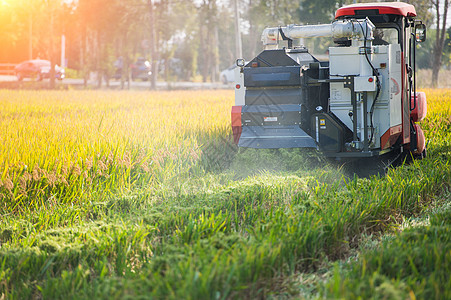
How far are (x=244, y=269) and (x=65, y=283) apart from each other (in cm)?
129

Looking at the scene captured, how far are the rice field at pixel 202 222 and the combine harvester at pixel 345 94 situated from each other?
1.49ft

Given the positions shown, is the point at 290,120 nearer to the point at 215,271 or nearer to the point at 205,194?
the point at 205,194

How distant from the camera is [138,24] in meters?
44.7

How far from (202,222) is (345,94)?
145 inches

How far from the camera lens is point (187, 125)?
10.7 m

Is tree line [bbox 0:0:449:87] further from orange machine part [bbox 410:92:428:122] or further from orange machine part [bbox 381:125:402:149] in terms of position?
orange machine part [bbox 381:125:402:149]

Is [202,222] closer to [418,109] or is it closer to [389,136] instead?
[389,136]

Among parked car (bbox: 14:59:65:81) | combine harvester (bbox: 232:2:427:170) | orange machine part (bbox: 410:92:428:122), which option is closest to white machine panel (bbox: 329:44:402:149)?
combine harvester (bbox: 232:2:427:170)

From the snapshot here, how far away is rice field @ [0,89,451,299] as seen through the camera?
3850 millimetres

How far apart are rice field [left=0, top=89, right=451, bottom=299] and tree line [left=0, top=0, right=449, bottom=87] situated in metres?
23.3

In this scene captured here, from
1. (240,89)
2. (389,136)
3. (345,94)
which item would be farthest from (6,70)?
(389,136)

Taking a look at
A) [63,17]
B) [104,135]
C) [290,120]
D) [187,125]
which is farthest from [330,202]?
[63,17]

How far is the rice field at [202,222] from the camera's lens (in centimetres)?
385

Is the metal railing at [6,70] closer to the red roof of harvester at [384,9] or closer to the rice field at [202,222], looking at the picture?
the rice field at [202,222]
